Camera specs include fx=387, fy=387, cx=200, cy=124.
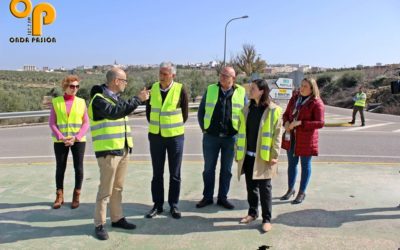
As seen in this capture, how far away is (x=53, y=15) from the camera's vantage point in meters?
14.9

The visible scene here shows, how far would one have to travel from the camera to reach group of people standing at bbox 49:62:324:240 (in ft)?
13.6

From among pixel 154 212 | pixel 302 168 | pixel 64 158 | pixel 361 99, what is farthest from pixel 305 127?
pixel 361 99

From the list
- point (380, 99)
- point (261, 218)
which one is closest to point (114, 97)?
point (261, 218)

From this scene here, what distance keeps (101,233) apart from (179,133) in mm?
1474

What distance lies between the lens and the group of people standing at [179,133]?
4.14 metres

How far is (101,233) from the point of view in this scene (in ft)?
13.7

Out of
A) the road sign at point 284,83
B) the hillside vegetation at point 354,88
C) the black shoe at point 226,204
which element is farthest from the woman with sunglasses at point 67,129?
the hillside vegetation at point 354,88

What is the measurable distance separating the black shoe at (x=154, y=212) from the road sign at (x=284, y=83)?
1131 cm

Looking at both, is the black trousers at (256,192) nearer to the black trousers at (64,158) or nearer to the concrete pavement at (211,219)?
the concrete pavement at (211,219)

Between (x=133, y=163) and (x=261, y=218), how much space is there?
396cm

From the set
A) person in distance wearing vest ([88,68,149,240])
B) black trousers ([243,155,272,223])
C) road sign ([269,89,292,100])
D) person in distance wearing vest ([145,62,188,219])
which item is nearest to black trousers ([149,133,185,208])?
person in distance wearing vest ([145,62,188,219])

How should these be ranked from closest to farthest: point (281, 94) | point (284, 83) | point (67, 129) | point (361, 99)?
point (67, 129), point (284, 83), point (281, 94), point (361, 99)

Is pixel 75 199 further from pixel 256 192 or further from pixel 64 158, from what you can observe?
pixel 256 192

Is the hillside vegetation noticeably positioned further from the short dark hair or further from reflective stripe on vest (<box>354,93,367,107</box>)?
the short dark hair
